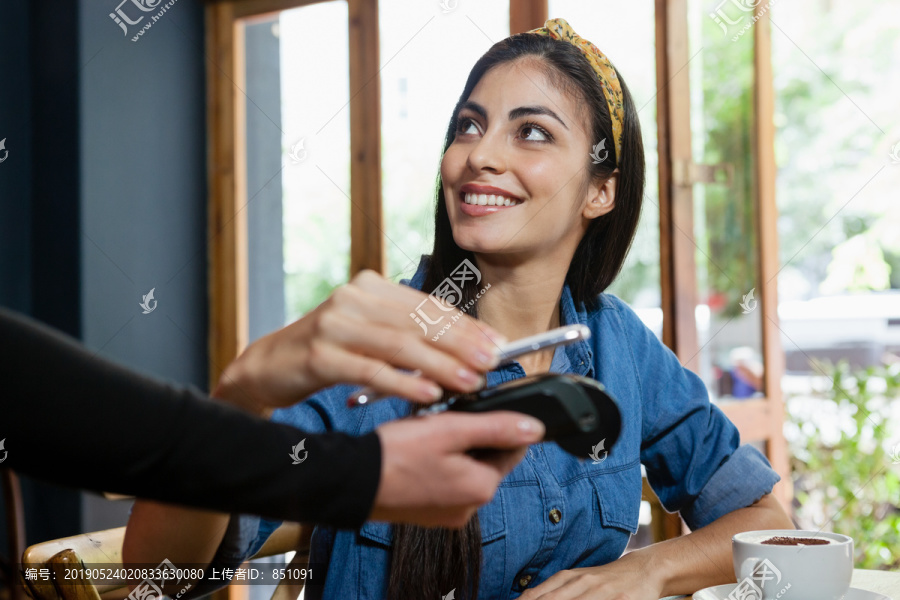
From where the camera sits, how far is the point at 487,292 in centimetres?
125

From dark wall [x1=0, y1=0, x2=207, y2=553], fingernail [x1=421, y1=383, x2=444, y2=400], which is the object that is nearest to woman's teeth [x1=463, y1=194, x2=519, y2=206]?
fingernail [x1=421, y1=383, x2=444, y2=400]

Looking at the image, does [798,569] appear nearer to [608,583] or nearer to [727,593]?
[727,593]

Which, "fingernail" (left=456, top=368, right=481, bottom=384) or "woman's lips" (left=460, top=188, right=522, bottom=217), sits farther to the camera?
"woman's lips" (left=460, top=188, right=522, bottom=217)

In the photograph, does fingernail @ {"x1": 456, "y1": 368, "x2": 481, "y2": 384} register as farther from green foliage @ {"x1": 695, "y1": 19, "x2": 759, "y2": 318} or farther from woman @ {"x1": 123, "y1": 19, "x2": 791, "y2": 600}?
green foliage @ {"x1": 695, "y1": 19, "x2": 759, "y2": 318}

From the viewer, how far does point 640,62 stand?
2.41 meters

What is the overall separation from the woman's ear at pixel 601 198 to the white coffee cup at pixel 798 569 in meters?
0.65

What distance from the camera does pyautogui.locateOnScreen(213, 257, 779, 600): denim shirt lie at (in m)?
1.01

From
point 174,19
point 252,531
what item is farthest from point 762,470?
point 174,19

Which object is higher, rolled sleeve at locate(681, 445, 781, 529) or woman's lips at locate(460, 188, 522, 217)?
woman's lips at locate(460, 188, 522, 217)

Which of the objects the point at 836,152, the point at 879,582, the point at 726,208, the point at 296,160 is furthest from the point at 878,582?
the point at 836,152

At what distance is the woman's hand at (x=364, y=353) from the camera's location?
50 cm

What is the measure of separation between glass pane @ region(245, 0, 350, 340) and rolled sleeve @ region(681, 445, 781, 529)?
1.90 meters

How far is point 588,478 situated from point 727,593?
10.7 inches

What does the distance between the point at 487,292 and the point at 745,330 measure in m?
1.53
